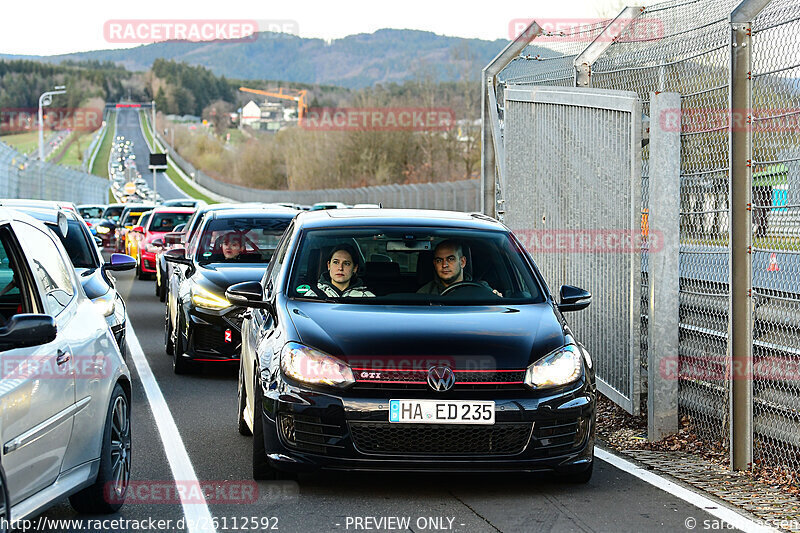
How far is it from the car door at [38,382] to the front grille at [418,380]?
1.50 m

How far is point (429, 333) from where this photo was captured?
6891 mm

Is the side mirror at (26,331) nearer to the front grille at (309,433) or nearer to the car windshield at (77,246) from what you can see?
the front grille at (309,433)

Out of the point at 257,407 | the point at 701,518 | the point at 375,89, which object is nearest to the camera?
the point at 701,518

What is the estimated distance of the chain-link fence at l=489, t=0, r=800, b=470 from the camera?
7227mm

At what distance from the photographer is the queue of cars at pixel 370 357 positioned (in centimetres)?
607

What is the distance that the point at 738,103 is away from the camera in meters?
7.61

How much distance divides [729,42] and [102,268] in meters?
6.68

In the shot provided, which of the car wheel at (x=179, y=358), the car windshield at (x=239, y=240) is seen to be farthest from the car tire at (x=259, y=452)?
the car windshield at (x=239, y=240)

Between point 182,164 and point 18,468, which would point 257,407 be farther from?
point 182,164

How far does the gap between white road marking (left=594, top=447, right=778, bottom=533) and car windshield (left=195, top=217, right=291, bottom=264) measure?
6.47m

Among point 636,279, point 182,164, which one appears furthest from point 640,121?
point 182,164

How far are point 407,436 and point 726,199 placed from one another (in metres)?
2.85

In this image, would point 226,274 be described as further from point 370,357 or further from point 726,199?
point 370,357

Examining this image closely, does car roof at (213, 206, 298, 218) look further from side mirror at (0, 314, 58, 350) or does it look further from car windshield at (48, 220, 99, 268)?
side mirror at (0, 314, 58, 350)
